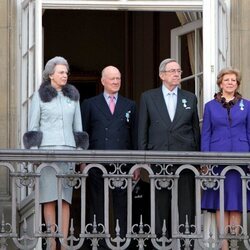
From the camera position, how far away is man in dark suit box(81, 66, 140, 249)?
674 inches

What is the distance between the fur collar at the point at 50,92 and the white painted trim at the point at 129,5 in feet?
4.21

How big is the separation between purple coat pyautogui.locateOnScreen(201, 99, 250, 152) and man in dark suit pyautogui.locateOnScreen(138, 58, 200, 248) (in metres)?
0.17

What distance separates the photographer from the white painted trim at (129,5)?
18.1 metres

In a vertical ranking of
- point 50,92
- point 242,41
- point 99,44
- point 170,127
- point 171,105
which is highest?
point 99,44

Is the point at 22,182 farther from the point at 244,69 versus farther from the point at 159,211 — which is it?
the point at 244,69

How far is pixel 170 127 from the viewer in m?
17.1

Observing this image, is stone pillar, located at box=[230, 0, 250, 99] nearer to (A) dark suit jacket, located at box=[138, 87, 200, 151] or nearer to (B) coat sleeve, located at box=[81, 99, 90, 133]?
(A) dark suit jacket, located at box=[138, 87, 200, 151]

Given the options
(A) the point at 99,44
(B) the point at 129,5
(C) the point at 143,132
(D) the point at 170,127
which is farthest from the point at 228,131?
(A) the point at 99,44

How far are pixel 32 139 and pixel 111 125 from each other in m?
0.92

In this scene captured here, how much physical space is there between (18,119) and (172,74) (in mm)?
→ 1735

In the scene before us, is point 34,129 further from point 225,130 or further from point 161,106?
point 225,130

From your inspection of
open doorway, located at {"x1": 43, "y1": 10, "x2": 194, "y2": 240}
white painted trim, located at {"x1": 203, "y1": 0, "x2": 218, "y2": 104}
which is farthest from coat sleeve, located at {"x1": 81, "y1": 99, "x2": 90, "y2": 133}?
open doorway, located at {"x1": 43, "y1": 10, "x2": 194, "y2": 240}

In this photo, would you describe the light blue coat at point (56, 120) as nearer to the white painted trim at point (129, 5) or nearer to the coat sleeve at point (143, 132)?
the coat sleeve at point (143, 132)

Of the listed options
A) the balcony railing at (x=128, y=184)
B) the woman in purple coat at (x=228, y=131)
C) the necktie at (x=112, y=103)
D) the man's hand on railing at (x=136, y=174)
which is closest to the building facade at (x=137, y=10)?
the necktie at (x=112, y=103)
